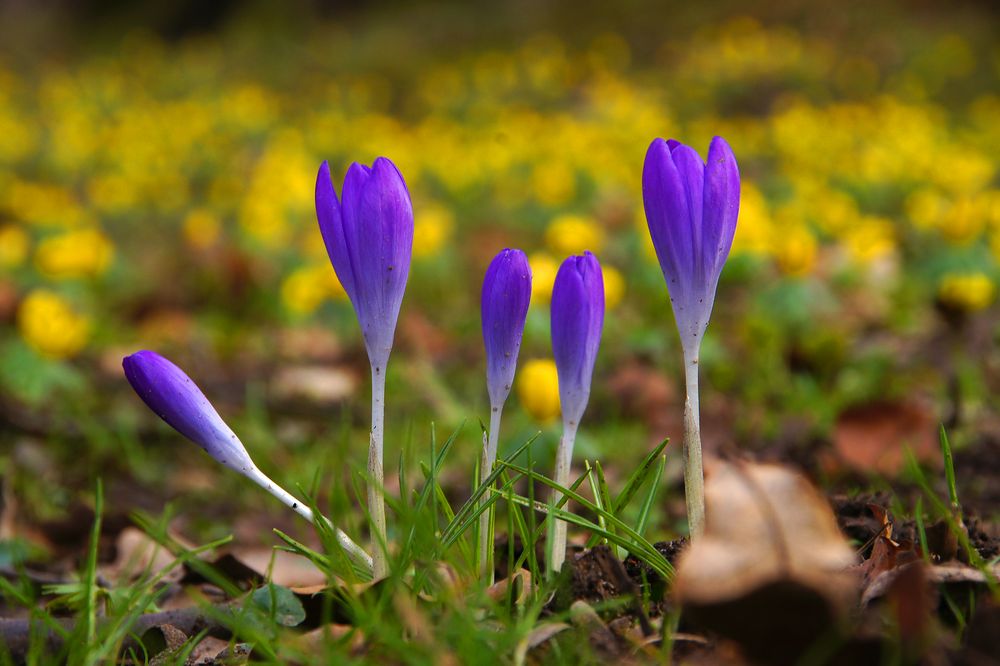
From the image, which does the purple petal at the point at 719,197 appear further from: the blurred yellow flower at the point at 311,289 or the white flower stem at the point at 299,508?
the blurred yellow flower at the point at 311,289

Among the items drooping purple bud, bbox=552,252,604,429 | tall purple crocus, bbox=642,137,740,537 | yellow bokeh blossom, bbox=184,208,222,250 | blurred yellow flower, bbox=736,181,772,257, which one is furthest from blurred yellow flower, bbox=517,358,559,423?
yellow bokeh blossom, bbox=184,208,222,250

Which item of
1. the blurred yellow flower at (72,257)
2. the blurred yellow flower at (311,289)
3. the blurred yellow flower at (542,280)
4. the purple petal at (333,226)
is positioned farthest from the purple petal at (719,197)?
the blurred yellow flower at (72,257)

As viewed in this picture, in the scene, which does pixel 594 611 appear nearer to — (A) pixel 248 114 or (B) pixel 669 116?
(B) pixel 669 116

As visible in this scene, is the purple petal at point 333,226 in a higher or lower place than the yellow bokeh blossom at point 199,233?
lower

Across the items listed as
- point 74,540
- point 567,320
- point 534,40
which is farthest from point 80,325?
point 534,40

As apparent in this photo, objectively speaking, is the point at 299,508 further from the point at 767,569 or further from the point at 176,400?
the point at 767,569

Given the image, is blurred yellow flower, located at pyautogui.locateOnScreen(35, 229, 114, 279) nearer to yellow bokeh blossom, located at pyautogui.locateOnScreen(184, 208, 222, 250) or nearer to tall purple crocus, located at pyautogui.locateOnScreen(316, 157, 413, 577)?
yellow bokeh blossom, located at pyautogui.locateOnScreen(184, 208, 222, 250)
